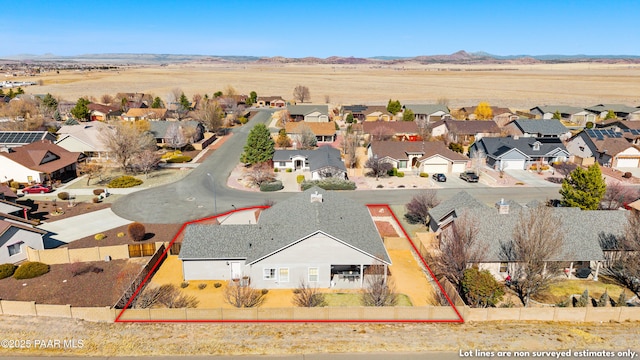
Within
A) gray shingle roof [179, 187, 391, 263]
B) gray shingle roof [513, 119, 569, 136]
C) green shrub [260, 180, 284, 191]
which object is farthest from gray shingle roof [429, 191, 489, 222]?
gray shingle roof [513, 119, 569, 136]

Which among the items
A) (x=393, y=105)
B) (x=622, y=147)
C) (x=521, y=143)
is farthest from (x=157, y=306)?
(x=393, y=105)

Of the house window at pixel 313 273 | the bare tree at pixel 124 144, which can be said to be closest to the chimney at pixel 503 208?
the house window at pixel 313 273

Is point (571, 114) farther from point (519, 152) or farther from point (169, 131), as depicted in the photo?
point (169, 131)

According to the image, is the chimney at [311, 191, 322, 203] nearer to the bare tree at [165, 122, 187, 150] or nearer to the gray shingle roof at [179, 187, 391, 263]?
the gray shingle roof at [179, 187, 391, 263]

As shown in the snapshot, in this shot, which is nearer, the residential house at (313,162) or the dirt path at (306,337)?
the dirt path at (306,337)

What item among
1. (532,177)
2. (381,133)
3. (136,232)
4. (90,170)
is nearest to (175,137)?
(90,170)

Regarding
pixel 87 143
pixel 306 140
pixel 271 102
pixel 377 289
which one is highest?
pixel 271 102

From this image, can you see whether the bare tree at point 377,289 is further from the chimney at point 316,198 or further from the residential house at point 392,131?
the residential house at point 392,131
